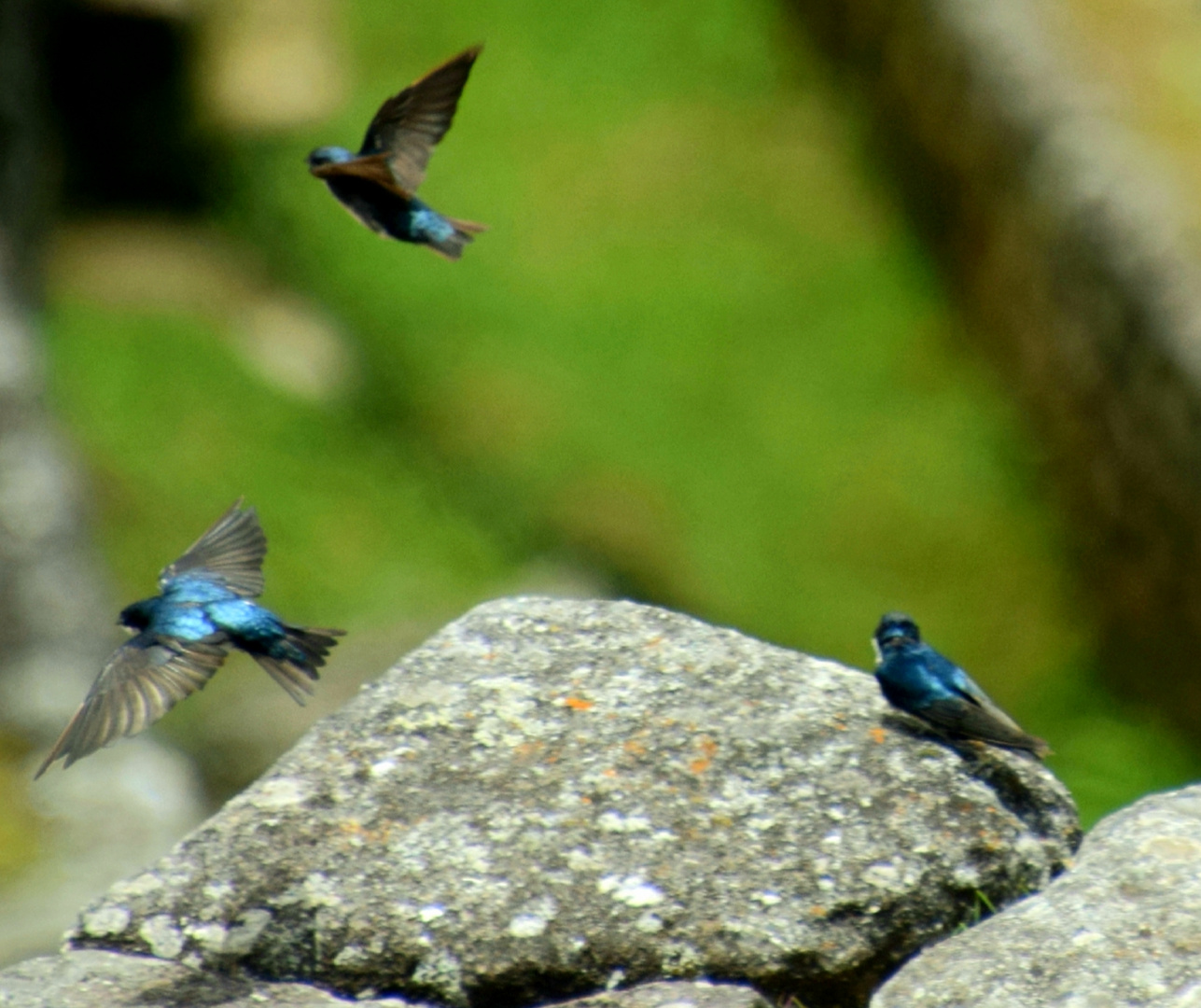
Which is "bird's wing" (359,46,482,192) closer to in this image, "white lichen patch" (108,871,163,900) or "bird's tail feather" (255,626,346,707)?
"bird's tail feather" (255,626,346,707)

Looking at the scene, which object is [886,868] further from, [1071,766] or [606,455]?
[606,455]

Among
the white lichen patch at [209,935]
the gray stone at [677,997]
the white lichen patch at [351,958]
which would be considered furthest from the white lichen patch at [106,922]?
the gray stone at [677,997]

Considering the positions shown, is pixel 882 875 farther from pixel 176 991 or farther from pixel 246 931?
pixel 176 991

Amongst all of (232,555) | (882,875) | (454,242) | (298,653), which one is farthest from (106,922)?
(454,242)

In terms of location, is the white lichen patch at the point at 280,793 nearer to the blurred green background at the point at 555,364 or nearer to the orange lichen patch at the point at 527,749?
the orange lichen patch at the point at 527,749

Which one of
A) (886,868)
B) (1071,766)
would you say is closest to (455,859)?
(886,868)

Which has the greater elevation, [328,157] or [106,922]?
[328,157]
